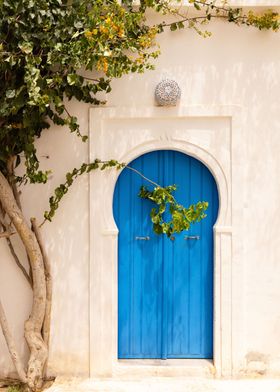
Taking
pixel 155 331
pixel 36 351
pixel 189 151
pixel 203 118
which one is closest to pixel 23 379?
pixel 36 351

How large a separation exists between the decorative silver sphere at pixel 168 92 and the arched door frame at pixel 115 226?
0.33ft

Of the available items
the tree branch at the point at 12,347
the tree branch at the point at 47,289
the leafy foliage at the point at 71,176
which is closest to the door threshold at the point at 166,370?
the tree branch at the point at 47,289

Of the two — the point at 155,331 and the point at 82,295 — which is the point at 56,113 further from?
the point at 155,331

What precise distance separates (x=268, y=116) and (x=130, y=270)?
207 cm

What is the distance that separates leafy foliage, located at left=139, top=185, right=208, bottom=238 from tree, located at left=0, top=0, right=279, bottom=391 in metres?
0.01

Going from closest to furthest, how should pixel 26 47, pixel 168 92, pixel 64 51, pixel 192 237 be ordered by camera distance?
pixel 26 47, pixel 64 51, pixel 168 92, pixel 192 237

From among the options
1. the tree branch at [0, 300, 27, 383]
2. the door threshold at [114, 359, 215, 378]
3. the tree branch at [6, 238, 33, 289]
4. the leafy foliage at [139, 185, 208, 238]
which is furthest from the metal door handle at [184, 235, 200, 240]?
the tree branch at [0, 300, 27, 383]

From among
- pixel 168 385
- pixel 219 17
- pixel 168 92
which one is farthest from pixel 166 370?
pixel 219 17

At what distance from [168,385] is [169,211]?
5.51 ft

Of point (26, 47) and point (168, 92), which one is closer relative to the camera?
point (26, 47)

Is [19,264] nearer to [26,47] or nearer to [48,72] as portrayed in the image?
[48,72]

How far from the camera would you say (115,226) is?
5.66 meters

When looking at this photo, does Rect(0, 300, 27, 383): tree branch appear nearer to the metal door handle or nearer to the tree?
the tree

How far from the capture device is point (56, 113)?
557cm
